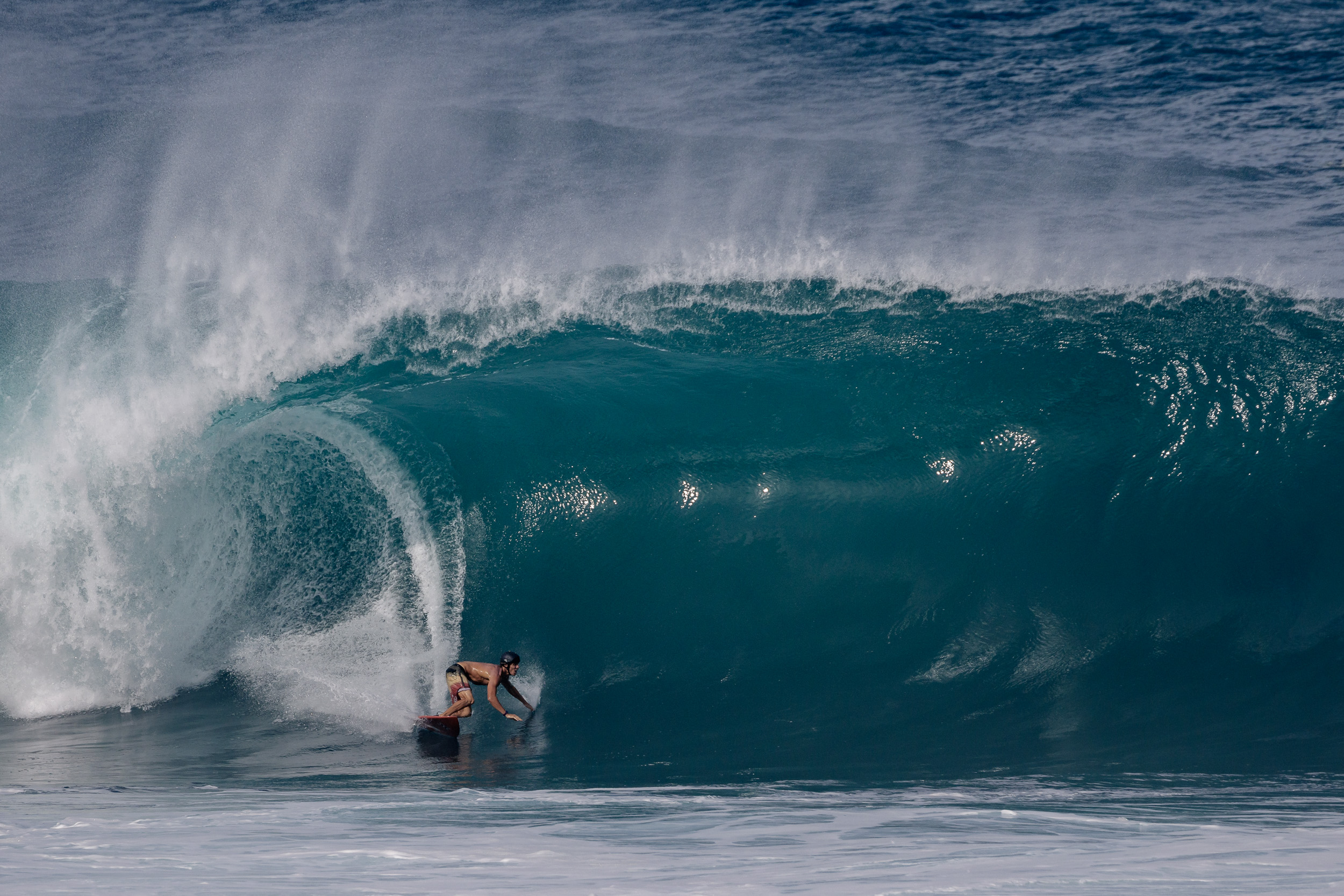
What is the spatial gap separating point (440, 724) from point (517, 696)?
504 millimetres

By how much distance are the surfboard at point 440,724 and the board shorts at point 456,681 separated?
153 millimetres

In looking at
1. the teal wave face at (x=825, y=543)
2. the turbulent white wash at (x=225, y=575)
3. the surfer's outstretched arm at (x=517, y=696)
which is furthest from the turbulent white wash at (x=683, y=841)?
the turbulent white wash at (x=225, y=575)

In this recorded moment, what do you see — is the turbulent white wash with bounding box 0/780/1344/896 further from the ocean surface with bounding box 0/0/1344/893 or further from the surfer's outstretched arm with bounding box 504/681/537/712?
the surfer's outstretched arm with bounding box 504/681/537/712

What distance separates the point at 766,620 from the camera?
6711 millimetres

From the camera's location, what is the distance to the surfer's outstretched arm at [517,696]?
5.99 m

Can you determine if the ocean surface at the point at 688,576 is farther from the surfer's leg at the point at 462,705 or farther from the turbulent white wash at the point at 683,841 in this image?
the surfer's leg at the point at 462,705

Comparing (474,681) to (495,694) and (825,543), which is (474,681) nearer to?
(495,694)

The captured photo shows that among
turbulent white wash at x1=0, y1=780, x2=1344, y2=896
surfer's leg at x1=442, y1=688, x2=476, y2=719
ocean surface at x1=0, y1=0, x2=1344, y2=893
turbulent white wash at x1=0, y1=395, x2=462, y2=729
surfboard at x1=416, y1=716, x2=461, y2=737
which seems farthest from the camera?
turbulent white wash at x1=0, y1=395, x2=462, y2=729

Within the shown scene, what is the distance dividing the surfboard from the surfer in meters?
0.04

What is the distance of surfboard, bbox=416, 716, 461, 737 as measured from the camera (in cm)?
569

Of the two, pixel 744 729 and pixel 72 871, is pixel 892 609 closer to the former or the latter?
pixel 744 729

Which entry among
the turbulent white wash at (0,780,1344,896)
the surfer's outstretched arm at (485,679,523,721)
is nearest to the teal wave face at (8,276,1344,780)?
the surfer's outstretched arm at (485,679,523,721)

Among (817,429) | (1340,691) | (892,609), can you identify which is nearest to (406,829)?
(892,609)

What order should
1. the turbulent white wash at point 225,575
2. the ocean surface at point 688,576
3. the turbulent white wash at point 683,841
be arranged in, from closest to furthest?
1. the turbulent white wash at point 683,841
2. the ocean surface at point 688,576
3. the turbulent white wash at point 225,575
